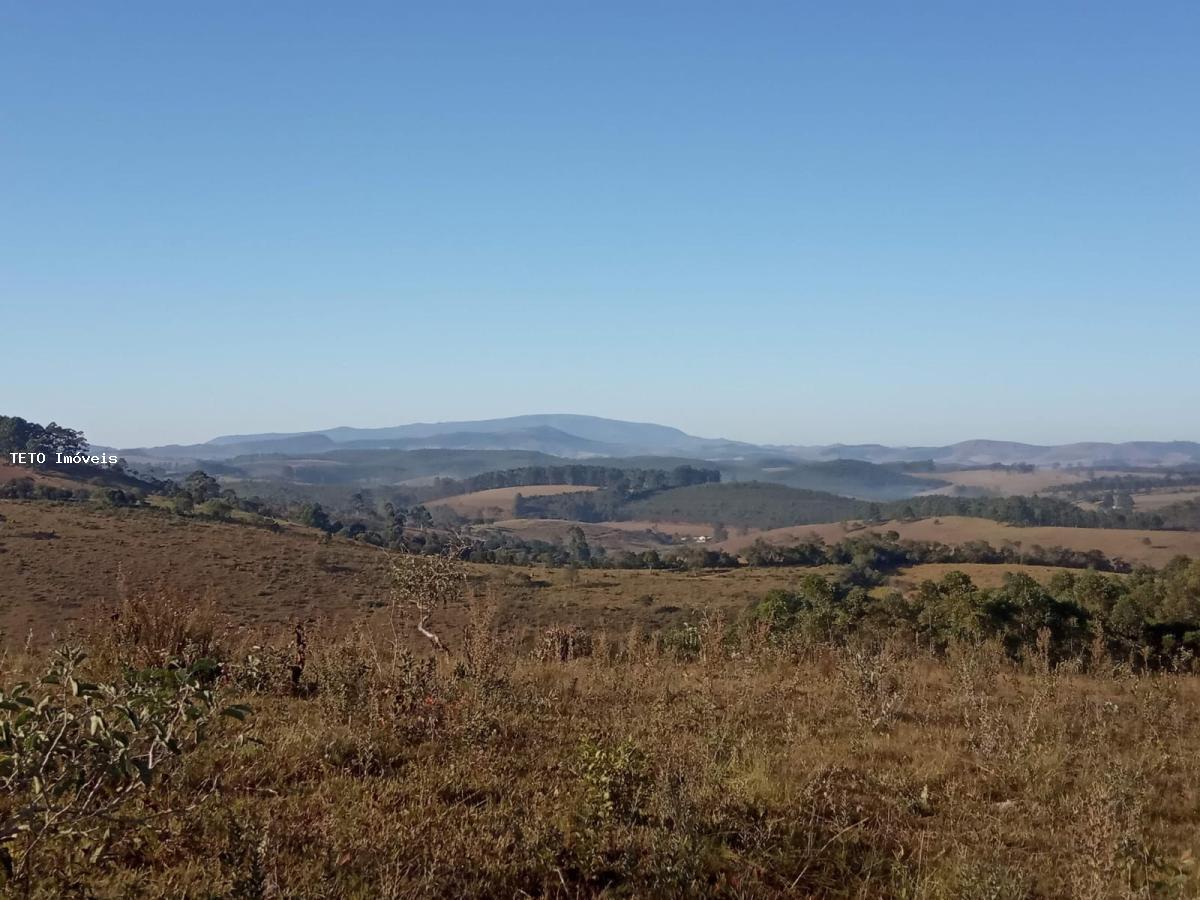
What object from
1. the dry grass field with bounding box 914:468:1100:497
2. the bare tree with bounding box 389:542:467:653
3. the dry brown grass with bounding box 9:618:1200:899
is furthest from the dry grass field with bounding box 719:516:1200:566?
the dry grass field with bounding box 914:468:1100:497

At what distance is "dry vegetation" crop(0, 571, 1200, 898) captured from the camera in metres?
3.31

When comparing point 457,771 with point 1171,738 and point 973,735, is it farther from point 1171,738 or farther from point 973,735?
point 1171,738

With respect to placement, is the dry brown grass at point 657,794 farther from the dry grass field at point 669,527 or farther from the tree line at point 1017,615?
the dry grass field at point 669,527

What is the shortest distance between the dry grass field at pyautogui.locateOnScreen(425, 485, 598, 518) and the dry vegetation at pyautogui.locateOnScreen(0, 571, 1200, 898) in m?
115

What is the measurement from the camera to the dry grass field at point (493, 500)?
126m

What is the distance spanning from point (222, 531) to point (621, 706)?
4931cm

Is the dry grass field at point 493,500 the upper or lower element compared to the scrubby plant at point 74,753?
lower

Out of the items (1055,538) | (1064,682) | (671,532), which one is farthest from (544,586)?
(671,532)

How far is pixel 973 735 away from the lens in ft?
19.4

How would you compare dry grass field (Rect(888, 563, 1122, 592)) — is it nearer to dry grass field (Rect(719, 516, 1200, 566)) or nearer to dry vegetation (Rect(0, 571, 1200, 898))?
dry grass field (Rect(719, 516, 1200, 566))

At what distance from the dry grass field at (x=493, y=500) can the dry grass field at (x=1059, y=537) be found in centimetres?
5101

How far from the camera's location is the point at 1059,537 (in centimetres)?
6875

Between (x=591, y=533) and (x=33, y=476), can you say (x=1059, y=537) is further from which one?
(x=33, y=476)

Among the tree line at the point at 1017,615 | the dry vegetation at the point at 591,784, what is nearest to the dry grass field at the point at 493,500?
the tree line at the point at 1017,615
